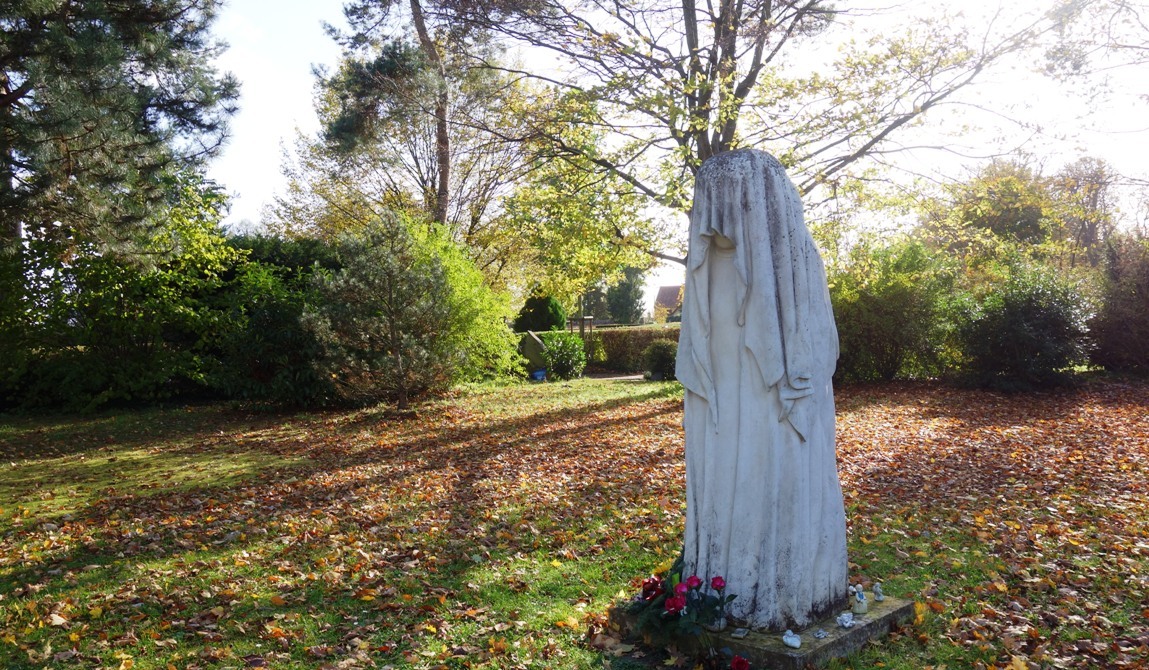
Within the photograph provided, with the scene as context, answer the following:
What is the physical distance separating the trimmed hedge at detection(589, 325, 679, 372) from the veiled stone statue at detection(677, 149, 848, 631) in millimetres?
22056

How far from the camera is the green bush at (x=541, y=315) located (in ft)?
94.7

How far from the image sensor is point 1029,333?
1532cm

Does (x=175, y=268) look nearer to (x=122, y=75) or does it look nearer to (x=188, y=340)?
(x=188, y=340)

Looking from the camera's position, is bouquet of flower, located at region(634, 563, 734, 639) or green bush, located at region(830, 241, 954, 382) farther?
green bush, located at region(830, 241, 954, 382)

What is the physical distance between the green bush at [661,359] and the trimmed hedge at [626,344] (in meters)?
4.03

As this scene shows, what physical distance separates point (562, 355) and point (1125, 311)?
14.3 meters

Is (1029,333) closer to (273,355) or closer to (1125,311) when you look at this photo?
(1125,311)

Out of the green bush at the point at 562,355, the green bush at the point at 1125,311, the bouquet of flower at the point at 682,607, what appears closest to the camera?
the bouquet of flower at the point at 682,607

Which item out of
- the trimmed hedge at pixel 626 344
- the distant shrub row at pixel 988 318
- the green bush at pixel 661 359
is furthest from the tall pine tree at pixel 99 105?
the trimmed hedge at pixel 626 344

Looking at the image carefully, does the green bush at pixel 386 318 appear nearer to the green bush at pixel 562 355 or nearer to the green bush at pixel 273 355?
the green bush at pixel 273 355

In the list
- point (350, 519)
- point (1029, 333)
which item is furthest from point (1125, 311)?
point (350, 519)

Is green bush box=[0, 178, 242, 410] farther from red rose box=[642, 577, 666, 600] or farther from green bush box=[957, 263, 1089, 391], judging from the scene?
green bush box=[957, 263, 1089, 391]

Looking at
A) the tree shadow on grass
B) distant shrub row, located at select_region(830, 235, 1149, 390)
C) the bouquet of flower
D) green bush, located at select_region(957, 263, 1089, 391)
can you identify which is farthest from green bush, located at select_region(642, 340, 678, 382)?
the bouquet of flower

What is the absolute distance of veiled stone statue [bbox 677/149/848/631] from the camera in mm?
3828
